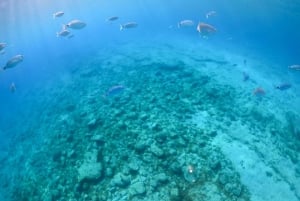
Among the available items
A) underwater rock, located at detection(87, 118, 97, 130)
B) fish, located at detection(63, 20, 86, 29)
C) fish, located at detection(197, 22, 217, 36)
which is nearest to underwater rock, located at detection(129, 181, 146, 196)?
underwater rock, located at detection(87, 118, 97, 130)

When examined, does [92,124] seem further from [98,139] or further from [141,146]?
[141,146]

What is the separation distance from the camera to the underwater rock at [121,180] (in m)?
6.56

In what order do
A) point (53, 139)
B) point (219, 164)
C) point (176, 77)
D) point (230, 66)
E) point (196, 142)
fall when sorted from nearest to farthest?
1. point (219, 164)
2. point (196, 142)
3. point (53, 139)
4. point (176, 77)
5. point (230, 66)

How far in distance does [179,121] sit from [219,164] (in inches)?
84.3

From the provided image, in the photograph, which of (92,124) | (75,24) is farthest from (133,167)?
(75,24)

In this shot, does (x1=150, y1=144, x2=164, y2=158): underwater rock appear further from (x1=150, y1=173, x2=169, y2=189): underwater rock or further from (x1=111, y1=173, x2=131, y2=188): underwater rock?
(x1=111, y1=173, x2=131, y2=188): underwater rock

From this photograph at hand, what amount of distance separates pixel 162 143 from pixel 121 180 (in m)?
1.62

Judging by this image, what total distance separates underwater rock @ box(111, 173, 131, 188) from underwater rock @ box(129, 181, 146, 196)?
200mm

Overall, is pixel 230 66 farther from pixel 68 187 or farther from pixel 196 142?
pixel 68 187

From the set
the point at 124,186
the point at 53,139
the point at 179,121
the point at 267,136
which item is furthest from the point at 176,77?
the point at 124,186

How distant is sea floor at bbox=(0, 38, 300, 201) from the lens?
663cm

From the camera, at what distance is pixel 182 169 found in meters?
6.73

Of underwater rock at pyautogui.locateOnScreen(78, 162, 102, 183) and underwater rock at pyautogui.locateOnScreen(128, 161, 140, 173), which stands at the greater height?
underwater rock at pyautogui.locateOnScreen(128, 161, 140, 173)

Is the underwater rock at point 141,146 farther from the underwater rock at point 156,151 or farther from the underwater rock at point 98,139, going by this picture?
the underwater rock at point 98,139
